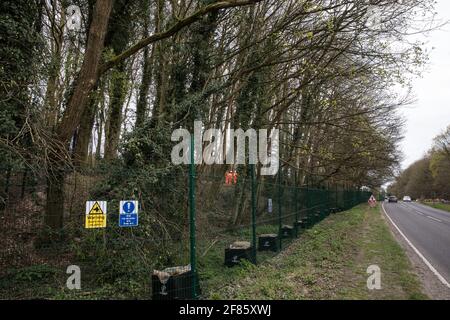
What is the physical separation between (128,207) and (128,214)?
0.13 metres

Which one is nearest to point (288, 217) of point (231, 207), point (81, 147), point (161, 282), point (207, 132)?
point (231, 207)

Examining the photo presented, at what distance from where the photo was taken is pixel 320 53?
14.9 m

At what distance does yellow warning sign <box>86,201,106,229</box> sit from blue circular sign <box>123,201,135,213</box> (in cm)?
48

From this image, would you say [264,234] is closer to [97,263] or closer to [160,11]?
[97,263]

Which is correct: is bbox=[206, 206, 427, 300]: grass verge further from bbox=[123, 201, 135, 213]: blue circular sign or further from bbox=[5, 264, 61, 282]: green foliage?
bbox=[5, 264, 61, 282]: green foliage

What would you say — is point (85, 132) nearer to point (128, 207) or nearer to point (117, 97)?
point (117, 97)

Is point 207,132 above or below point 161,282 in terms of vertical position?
above

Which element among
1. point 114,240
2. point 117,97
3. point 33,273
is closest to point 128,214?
point 114,240

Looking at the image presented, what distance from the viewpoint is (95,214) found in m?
6.24

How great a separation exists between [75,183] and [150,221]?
62.1 inches

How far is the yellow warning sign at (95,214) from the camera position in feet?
20.3

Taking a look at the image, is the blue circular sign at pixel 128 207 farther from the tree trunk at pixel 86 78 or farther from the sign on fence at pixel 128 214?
the tree trunk at pixel 86 78

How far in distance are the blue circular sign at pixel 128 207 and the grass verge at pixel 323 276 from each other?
2041 mm

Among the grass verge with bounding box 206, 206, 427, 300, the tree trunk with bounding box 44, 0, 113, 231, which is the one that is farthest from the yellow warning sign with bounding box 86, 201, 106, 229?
the tree trunk with bounding box 44, 0, 113, 231
